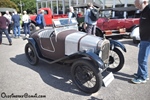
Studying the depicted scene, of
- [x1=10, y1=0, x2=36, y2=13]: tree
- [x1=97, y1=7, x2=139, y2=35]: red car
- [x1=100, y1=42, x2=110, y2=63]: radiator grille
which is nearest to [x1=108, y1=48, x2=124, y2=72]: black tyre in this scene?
[x1=100, y1=42, x2=110, y2=63]: radiator grille

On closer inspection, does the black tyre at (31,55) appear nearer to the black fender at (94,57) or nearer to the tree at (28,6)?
the black fender at (94,57)

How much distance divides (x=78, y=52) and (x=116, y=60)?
1.43m

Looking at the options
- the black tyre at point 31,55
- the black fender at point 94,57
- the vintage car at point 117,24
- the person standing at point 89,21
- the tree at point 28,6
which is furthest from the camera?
the tree at point 28,6

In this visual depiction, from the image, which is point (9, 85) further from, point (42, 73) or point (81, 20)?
point (81, 20)

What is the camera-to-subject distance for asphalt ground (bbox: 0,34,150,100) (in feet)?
10.2

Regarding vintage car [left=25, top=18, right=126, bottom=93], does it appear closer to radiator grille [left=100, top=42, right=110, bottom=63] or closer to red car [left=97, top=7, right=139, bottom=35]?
radiator grille [left=100, top=42, right=110, bottom=63]

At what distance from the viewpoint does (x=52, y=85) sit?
11.6 feet

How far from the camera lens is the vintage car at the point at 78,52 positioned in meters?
3.10

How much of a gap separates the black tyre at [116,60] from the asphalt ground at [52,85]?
0.16 metres

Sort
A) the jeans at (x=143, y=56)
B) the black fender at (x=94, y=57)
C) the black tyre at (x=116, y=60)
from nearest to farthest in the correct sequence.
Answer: the black fender at (x=94, y=57)
the jeans at (x=143, y=56)
the black tyre at (x=116, y=60)

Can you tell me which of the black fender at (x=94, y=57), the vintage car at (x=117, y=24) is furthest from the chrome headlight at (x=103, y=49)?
the vintage car at (x=117, y=24)

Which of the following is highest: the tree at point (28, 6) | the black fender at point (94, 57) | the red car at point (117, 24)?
the tree at point (28, 6)

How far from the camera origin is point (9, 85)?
3.58 meters

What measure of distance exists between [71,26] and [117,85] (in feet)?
6.66
